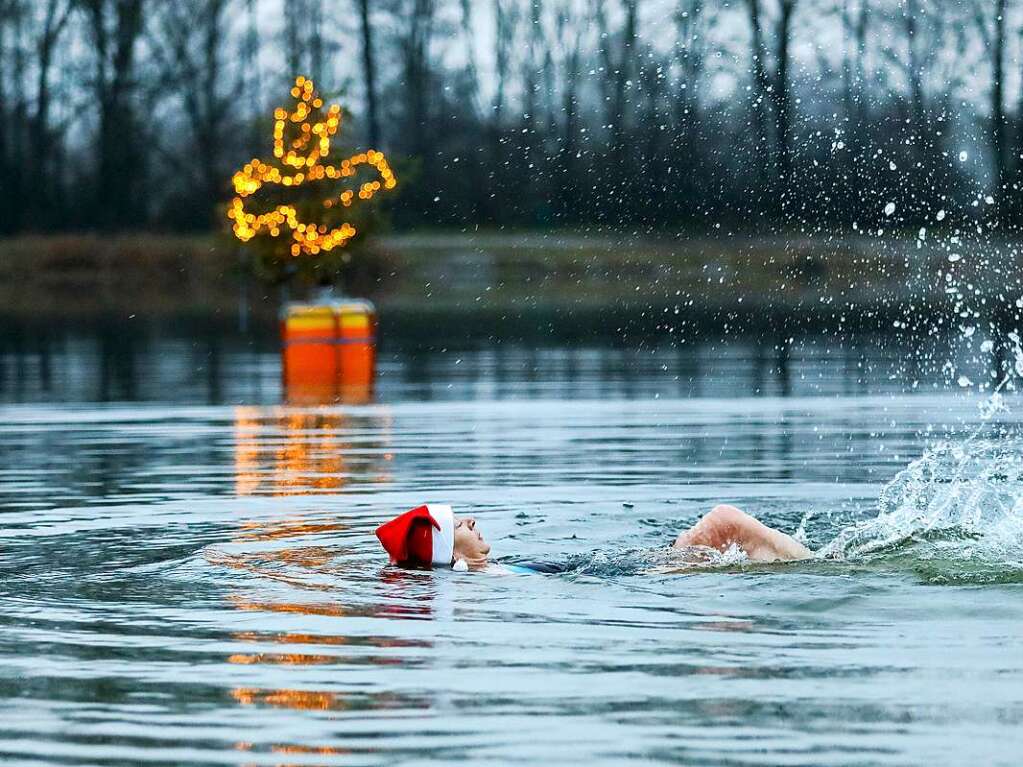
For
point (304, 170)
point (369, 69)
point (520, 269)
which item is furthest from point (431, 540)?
point (369, 69)

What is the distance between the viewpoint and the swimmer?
11945 millimetres

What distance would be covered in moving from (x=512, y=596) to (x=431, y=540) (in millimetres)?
935

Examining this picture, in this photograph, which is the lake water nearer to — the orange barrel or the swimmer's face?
the swimmer's face

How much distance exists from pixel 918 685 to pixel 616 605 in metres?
2.43

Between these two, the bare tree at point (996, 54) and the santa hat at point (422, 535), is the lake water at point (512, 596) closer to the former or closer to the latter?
the santa hat at point (422, 535)

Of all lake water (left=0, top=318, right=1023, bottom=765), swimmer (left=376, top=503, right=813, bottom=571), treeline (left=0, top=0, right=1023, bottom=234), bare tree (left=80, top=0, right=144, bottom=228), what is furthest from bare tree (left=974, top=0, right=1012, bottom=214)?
swimmer (left=376, top=503, right=813, bottom=571)

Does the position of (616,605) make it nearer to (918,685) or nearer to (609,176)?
(918,685)

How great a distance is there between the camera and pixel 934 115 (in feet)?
234

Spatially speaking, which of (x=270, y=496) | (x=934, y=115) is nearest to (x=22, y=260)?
(x=934, y=115)

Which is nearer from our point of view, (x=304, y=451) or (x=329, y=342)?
(x=304, y=451)

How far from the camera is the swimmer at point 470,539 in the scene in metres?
11.9

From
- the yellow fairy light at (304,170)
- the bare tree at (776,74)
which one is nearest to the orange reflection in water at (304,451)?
the yellow fairy light at (304,170)

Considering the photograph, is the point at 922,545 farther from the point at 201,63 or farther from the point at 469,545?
the point at 201,63

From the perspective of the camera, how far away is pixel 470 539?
12273 mm
